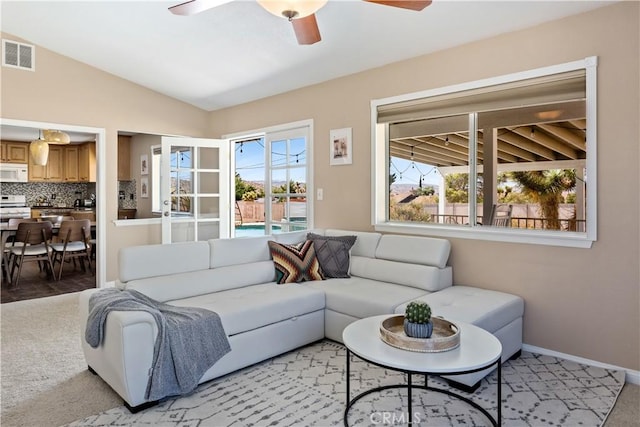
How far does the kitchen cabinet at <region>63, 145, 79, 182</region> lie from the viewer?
8.91 metres

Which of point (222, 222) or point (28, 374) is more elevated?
point (222, 222)

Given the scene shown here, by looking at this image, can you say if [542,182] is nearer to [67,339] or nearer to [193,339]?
[193,339]

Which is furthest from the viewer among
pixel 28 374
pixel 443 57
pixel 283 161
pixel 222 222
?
pixel 222 222

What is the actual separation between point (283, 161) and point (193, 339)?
305 cm

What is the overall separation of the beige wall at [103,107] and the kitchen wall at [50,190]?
4719 mm

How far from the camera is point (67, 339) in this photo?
3402 mm

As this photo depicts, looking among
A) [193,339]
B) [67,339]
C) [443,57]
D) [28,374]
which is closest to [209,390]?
[193,339]

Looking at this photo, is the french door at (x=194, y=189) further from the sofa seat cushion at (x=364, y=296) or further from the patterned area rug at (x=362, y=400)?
the patterned area rug at (x=362, y=400)

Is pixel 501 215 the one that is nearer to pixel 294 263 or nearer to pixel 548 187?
pixel 548 187

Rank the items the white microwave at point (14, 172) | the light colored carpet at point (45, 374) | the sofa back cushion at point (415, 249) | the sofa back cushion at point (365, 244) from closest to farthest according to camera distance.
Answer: the light colored carpet at point (45, 374) < the sofa back cushion at point (415, 249) < the sofa back cushion at point (365, 244) < the white microwave at point (14, 172)

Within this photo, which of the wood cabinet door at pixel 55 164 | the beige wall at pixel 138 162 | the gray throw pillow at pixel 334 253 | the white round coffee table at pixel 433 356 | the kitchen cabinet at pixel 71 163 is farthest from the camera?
the kitchen cabinet at pixel 71 163

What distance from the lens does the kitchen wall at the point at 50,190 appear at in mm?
8773

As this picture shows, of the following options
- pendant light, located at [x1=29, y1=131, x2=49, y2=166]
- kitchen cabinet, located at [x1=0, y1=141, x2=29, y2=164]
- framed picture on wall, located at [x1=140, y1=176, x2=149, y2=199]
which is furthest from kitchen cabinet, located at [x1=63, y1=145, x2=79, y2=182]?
pendant light, located at [x1=29, y1=131, x2=49, y2=166]

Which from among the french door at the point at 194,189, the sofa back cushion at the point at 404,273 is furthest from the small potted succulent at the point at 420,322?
the french door at the point at 194,189
